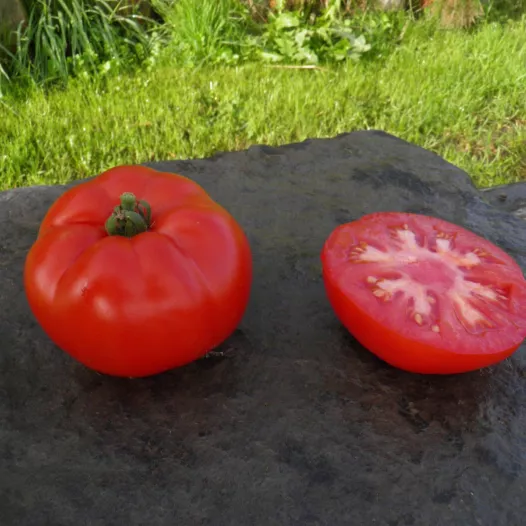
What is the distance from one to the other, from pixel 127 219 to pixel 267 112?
2381mm

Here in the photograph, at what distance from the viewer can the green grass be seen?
3.31m

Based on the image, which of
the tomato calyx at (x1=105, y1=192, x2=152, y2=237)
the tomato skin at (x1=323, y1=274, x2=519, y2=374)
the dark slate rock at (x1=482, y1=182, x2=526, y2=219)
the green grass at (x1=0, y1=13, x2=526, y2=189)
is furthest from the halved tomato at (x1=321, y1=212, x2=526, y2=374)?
the green grass at (x1=0, y1=13, x2=526, y2=189)

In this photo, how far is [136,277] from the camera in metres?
1.23

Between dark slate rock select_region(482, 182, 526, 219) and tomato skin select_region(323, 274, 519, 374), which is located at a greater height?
tomato skin select_region(323, 274, 519, 374)

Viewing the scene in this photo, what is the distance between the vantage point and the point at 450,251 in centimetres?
149

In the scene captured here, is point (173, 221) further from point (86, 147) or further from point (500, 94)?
point (500, 94)

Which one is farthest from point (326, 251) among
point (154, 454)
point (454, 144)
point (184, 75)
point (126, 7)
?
point (126, 7)

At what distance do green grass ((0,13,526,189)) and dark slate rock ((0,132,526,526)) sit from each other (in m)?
1.73

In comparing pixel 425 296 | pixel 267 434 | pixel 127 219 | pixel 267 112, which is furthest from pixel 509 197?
pixel 127 219

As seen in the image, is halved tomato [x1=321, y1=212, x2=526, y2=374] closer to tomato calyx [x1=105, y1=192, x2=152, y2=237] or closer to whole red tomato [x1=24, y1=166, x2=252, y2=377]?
whole red tomato [x1=24, y1=166, x2=252, y2=377]

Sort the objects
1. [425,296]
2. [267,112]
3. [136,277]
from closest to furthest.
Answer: [136,277]
[425,296]
[267,112]

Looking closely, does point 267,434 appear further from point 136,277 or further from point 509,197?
point 509,197

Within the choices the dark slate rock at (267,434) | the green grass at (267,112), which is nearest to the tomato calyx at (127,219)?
the dark slate rock at (267,434)

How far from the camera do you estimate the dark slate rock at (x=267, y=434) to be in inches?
49.5
